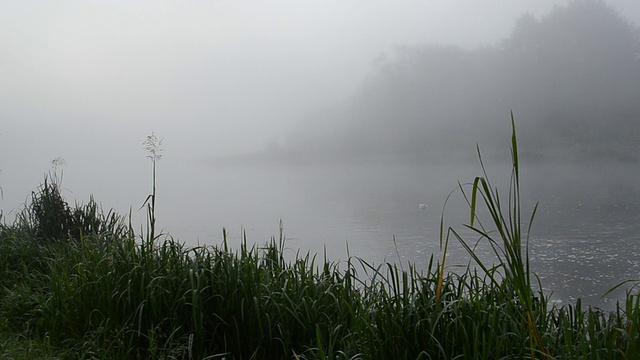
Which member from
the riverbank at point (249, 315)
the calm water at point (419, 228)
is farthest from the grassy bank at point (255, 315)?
the calm water at point (419, 228)

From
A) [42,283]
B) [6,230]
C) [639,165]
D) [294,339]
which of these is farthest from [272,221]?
[639,165]

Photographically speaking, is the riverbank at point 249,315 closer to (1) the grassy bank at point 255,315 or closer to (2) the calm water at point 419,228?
(1) the grassy bank at point 255,315

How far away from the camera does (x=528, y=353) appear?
1696 millimetres

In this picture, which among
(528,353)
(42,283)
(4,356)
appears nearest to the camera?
(528,353)

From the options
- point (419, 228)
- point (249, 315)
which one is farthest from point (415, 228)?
point (249, 315)

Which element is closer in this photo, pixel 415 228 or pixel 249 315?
pixel 249 315

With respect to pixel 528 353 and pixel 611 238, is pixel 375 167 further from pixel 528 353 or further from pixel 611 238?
pixel 528 353

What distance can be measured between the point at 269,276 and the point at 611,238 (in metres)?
10.7

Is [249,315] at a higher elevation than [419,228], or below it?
higher

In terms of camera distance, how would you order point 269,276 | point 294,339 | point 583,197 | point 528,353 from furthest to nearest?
point 583,197 < point 269,276 < point 294,339 < point 528,353

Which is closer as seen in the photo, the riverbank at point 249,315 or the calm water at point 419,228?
the riverbank at point 249,315

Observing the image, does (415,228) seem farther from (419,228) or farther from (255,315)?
(255,315)

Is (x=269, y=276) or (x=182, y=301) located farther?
(x=269, y=276)

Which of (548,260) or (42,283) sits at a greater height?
(42,283)
